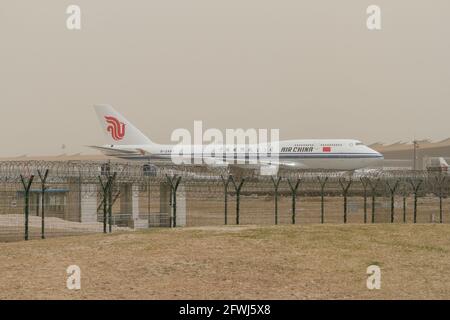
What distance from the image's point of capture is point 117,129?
253ft

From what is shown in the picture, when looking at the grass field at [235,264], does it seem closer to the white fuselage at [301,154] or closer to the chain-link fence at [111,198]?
the chain-link fence at [111,198]

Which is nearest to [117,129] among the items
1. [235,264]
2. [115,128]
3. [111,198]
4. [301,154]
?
[115,128]

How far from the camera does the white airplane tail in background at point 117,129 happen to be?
252ft

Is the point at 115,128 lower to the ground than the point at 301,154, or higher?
higher

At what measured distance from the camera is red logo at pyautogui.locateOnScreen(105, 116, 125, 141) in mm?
76938

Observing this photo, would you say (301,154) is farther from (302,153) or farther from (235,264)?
(235,264)

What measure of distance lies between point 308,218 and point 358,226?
1425cm

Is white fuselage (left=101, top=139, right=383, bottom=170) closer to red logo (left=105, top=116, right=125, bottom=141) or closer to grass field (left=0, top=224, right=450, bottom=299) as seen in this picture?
red logo (left=105, top=116, right=125, bottom=141)

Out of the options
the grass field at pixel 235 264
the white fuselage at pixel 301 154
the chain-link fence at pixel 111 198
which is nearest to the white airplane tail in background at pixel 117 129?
the white fuselage at pixel 301 154

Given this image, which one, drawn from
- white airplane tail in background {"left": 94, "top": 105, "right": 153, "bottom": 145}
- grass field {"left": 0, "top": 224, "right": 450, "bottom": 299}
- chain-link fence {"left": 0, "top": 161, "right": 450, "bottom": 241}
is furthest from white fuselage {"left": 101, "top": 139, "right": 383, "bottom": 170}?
grass field {"left": 0, "top": 224, "right": 450, "bottom": 299}

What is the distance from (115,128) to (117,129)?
259 millimetres

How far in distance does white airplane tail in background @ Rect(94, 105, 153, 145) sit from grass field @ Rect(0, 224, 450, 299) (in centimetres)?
5758

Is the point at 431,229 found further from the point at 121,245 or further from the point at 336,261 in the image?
the point at 121,245
